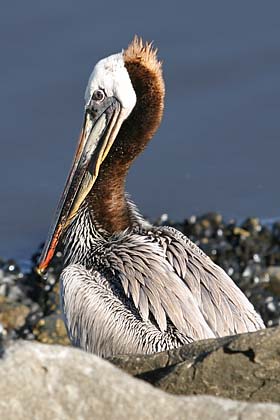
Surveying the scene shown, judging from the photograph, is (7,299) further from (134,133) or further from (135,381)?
(135,381)

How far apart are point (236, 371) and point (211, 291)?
256 centimetres

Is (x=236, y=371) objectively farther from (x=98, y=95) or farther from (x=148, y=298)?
(x=98, y=95)

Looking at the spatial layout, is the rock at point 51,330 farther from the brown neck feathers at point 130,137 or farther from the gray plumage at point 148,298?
the gray plumage at point 148,298

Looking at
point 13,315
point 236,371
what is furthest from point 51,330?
point 236,371

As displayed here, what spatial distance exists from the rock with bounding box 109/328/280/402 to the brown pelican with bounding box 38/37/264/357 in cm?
217

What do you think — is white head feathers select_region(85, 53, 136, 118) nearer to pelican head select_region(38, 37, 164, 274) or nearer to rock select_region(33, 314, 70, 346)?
pelican head select_region(38, 37, 164, 274)

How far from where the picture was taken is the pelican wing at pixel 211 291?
18.6ft

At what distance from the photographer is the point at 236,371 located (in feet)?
10.5

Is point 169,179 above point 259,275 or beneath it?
above

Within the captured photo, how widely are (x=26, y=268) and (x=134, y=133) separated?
2792 millimetres

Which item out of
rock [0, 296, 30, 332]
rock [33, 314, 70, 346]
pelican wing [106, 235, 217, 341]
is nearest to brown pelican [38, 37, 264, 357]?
pelican wing [106, 235, 217, 341]

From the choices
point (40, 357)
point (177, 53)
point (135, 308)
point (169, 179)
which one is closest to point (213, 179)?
point (169, 179)

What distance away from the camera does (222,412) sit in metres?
2.43

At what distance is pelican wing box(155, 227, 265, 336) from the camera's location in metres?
5.67
